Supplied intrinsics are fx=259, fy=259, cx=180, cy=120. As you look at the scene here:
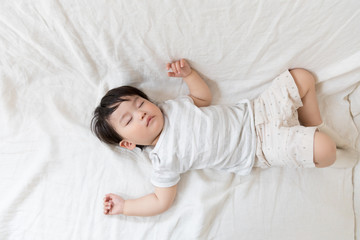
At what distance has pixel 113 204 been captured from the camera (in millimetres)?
912

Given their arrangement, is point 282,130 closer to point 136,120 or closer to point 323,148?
point 323,148

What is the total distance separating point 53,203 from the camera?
92 cm

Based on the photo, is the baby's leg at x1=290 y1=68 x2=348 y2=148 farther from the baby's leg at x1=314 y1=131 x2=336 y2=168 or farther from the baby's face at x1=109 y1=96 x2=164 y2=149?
the baby's face at x1=109 y1=96 x2=164 y2=149

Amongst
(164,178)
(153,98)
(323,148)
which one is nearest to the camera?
(323,148)

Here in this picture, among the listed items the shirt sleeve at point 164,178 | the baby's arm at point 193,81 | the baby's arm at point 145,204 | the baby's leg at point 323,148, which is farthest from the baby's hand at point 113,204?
the baby's leg at point 323,148

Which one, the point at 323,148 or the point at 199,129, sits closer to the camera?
the point at 323,148

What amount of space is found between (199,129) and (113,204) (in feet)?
1.32

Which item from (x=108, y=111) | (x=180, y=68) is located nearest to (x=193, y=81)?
(x=180, y=68)

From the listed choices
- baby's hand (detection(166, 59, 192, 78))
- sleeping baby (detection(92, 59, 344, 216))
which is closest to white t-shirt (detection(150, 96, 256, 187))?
sleeping baby (detection(92, 59, 344, 216))

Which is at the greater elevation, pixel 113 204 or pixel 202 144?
pixel 202 144

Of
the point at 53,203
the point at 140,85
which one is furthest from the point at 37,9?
the point at 53,203

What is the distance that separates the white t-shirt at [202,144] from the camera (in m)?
0.91

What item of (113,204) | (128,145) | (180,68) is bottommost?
(113,204)

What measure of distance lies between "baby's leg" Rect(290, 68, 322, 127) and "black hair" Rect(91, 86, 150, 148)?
0.57m
